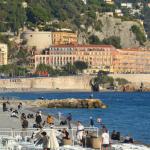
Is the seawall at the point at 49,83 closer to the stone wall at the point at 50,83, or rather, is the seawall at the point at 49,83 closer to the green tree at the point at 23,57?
the stone wall at the point at 50,83

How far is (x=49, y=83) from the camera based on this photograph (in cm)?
16100

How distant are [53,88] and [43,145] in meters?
137

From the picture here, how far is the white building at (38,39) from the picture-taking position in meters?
182

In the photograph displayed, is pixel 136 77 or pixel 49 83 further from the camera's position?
pixel 136 77

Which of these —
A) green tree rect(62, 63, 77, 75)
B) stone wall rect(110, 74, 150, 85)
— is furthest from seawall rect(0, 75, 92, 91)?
stone wall rect(110, 74, 150, 85)

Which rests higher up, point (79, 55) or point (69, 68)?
point (79, 55)

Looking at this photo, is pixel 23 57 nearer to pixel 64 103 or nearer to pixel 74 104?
pixel 74 104

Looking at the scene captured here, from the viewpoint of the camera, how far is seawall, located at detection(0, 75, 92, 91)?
157875 millimetres

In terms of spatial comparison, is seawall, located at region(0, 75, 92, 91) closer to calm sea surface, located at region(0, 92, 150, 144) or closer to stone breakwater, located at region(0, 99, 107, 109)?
calm sea surface, located at region(0, 92, 150, 144)

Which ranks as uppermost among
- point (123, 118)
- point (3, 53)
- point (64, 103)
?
point (3, 53)

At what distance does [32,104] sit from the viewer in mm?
84438

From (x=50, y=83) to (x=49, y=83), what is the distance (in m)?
0.30

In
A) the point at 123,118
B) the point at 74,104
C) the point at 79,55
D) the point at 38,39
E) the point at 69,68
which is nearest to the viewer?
the point at 123,118

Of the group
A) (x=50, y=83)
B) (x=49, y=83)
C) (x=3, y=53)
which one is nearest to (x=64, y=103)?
(x=49, y=83)
